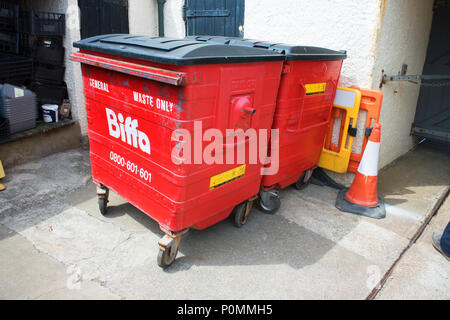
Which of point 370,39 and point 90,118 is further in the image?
point 370,39

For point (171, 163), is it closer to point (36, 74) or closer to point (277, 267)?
point (277, 267)

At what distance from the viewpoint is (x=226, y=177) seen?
280 cm

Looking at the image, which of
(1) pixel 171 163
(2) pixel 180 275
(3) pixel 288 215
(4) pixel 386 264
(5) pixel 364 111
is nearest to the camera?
(1) pixel 171 163

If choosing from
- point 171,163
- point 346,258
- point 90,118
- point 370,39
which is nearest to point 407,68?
point 370,39

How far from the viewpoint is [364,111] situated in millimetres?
3803

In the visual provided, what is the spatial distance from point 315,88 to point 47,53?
3464mm

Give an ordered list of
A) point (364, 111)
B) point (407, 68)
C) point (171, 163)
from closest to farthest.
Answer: point (171, 163)
point (364, 111)
point (407, 68)

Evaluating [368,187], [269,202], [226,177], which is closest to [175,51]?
[226,177]

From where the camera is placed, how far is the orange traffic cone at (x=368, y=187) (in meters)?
3.60

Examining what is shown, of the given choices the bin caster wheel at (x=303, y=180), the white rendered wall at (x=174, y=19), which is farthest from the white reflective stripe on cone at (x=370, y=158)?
the white rendered wall at (x=174, y=19)

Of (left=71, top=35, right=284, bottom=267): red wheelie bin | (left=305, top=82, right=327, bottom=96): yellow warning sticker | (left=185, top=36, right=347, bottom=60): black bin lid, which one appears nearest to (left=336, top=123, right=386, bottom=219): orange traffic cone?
(left=305, top=82, right=327, bottom=96): yellow warning sticker

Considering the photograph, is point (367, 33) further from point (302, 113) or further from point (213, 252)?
point (213, 252)

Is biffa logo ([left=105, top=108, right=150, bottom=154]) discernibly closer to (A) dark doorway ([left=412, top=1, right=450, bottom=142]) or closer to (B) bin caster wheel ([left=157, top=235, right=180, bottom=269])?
(B) bin caster wheel ([left=157, top=235, right=180, bottom=269])

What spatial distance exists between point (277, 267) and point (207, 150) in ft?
3.64
